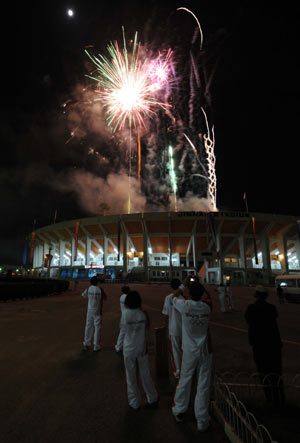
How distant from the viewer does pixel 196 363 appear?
3.03m

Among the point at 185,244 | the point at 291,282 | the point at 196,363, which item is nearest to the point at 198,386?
the point at 196,363

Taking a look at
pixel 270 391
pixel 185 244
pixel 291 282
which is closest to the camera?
pixel 270 391

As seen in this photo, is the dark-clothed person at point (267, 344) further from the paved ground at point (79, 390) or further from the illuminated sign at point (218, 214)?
the illuminated sign at point (218, 214)

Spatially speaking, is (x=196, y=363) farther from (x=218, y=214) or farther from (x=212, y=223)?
(x=218, y=214)

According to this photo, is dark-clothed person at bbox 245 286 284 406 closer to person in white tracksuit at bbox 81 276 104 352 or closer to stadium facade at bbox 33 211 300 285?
person in white tracksuit at bbox 81 276 104 352

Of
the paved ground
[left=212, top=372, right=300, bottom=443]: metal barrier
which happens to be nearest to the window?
the paved ground

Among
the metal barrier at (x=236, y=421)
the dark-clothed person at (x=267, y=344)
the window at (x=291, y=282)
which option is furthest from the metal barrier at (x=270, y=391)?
the window at (x=291, y=282)

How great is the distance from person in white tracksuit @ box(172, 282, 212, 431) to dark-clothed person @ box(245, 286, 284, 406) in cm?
97

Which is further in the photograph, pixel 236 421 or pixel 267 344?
pixel 267 344

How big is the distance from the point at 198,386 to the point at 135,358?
92 cm

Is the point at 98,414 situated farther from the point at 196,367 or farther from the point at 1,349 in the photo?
the point at 1,349

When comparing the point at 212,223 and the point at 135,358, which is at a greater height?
the point at 212,223

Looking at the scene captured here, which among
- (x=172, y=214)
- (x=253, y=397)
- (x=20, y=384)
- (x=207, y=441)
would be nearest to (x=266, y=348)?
(x=253, y=397)

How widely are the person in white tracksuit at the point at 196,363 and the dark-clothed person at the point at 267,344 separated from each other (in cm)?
97
